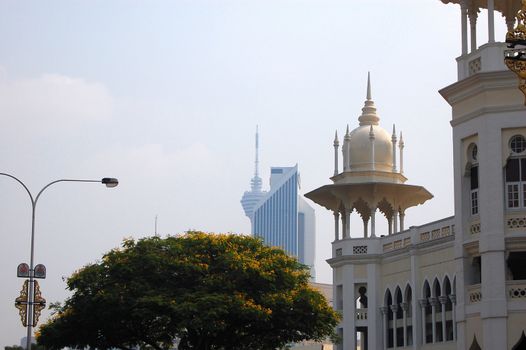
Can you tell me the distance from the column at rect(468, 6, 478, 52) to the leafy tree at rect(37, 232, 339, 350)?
13.6 meters

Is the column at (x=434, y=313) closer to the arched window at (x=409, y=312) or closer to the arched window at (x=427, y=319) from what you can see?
the arched window at (x=427, y=319)

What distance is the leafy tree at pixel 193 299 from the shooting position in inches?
1908

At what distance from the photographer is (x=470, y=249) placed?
130 feet

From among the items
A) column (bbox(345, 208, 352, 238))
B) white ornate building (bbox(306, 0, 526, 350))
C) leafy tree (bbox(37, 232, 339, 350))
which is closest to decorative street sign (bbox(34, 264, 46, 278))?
leafy tree (bbox(37, 232, 339, 350))

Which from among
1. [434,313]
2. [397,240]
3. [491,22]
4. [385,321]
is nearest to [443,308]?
[434,313]

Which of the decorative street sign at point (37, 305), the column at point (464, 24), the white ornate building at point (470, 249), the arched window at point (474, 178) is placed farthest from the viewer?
the decorative street sign at point (37, 305)

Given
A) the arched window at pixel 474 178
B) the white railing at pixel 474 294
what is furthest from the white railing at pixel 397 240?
the white railing at pixel 474 294

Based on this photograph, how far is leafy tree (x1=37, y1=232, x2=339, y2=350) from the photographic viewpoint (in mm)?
48469

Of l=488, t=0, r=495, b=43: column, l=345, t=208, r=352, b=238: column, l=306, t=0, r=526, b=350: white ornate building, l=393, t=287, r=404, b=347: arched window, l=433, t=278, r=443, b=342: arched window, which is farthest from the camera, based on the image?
l=345, t=208, r=352, b=238: column

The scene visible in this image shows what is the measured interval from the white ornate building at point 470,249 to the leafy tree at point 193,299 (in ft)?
18.8

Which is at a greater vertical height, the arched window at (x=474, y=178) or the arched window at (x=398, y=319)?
the arched window at (x=474, y=178)

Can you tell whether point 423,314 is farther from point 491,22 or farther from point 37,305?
point 37,305

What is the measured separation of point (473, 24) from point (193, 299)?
1565cm

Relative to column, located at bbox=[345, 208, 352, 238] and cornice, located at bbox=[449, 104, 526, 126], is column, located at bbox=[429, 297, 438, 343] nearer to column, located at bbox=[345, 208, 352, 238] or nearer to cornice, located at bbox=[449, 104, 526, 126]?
column, located at bbox=[345, 208, 352, 238]
